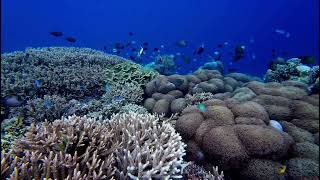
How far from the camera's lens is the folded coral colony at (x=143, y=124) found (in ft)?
14.5

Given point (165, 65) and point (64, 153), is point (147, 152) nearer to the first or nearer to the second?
point (64, 153)

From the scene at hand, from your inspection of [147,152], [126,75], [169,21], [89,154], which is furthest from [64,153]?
[169,21]

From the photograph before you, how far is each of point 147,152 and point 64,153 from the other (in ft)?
4.57

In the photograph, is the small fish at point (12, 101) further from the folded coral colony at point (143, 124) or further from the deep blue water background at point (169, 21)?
the deep blue water background at point (169, 21)

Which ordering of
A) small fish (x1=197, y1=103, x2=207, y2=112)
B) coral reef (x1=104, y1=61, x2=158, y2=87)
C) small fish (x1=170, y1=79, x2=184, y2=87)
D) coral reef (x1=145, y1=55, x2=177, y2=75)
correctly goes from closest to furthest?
1. small fish (x1=197, y1=103, x2=207, y2=112)
2. small fish (x1=170, y1=79, x2=184, y2=87)
3. coral reef (x1=104, y1=61, x2=158, y2=87)
4. coral reef (x1=145, y1=55, x2=177, y2=75)

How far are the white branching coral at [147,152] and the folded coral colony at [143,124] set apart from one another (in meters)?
0.02

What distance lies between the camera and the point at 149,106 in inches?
367

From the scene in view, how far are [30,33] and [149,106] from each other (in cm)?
13725

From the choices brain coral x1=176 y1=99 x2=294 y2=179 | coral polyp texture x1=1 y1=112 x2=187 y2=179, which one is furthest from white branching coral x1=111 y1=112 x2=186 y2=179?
brain coral x1=176 y1=99 x2=294 y2=179

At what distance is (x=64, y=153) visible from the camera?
4.33 meters

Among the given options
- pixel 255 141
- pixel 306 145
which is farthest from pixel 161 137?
pixel 306 145

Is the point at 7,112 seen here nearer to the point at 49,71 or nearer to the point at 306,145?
the point at 49,71

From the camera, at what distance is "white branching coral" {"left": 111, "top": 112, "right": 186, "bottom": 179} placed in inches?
167

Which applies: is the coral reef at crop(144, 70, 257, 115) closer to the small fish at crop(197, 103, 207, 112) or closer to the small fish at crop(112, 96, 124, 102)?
the small fish at crop(112, 96, 124, 102)
